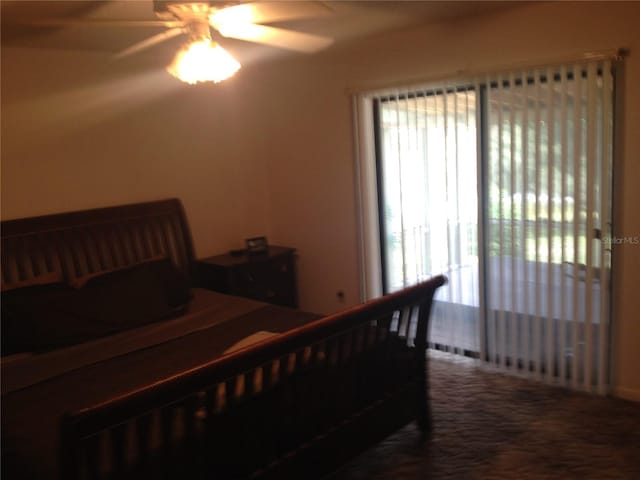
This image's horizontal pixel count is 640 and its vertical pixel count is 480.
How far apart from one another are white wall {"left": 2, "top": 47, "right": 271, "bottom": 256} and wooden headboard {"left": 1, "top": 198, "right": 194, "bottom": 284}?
0.32ft

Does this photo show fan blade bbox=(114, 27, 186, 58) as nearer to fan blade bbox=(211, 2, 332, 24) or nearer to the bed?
fan blade bbox=(211, 2, 332, 24)

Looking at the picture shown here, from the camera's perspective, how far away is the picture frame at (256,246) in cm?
457

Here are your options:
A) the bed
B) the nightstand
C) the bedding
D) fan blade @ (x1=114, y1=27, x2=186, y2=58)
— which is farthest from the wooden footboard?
the nightstand

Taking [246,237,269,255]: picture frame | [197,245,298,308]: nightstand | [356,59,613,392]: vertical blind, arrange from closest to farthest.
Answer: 1. [356,59,613,392]: vertical blind
2. [197,245,298,308]: nightstand
3. [246,237,269,255]: picture frame

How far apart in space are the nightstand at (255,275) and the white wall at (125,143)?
0.92 ft

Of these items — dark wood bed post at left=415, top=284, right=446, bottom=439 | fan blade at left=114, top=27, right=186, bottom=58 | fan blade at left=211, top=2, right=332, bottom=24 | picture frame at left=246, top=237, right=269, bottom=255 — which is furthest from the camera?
picture frame at left=246, top=237, right=269, bottom=255

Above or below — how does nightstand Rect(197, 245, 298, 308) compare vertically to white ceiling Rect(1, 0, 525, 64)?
below

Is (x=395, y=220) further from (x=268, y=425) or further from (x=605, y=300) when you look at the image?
(x=268, y=425)

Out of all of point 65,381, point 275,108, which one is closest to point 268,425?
point 65,381

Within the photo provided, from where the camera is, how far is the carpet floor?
103 inches

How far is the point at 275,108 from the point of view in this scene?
4.82 m

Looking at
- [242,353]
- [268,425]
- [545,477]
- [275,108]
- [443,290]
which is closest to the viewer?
[242,353]

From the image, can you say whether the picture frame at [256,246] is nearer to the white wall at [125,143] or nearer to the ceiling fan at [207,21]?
the white wall at [125,143]

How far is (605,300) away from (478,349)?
3.10 ft
